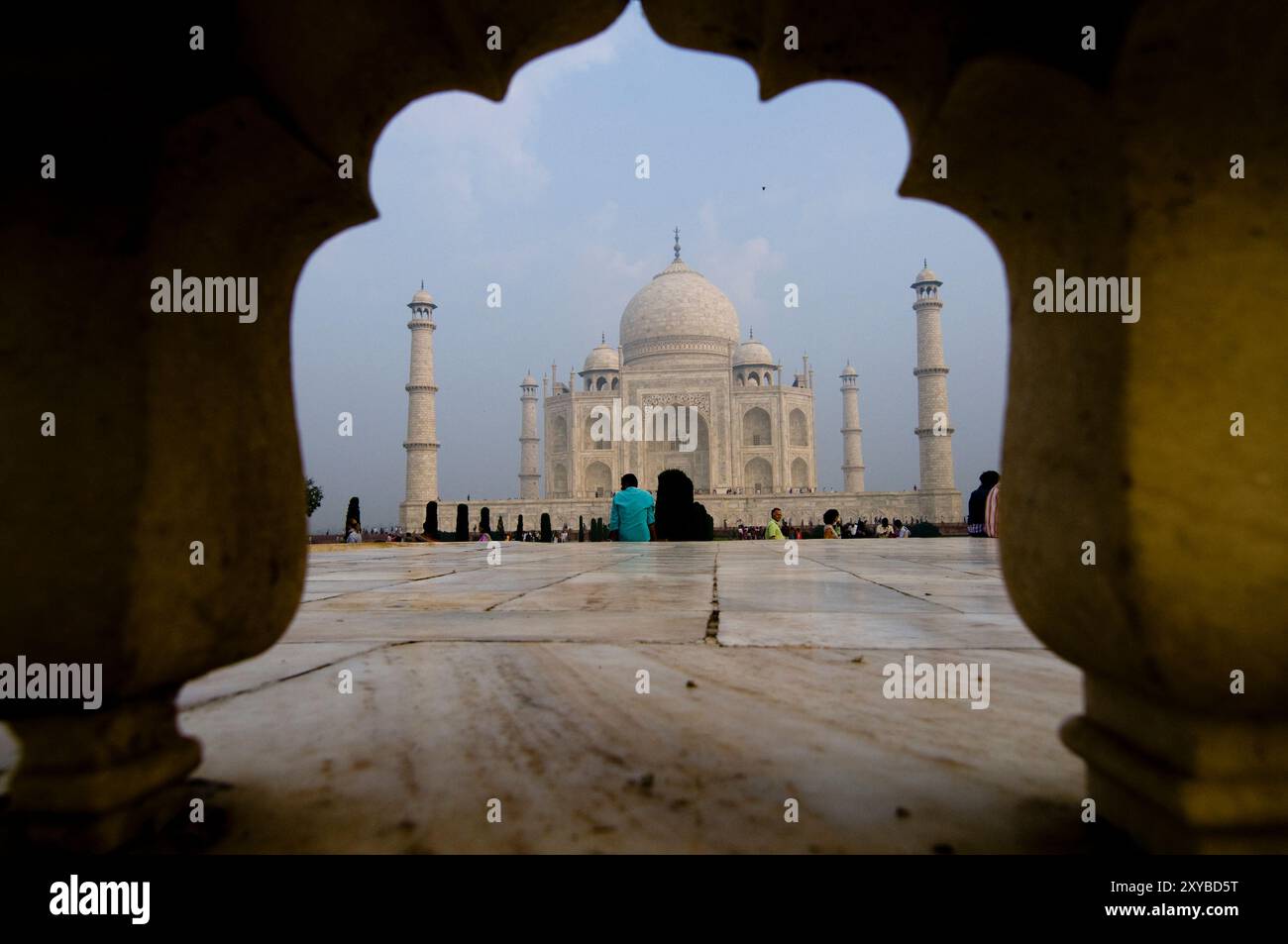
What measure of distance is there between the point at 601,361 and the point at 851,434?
366 inches

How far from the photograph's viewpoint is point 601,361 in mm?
28406

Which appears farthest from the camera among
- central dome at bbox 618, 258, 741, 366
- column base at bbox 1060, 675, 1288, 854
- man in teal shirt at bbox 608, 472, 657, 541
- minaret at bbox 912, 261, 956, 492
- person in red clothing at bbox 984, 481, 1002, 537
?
central dome at bbox 618, 258, 741, 366

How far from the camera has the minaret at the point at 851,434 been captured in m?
26.1

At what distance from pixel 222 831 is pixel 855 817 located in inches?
20.6

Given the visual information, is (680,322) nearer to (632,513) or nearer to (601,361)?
(601,361)

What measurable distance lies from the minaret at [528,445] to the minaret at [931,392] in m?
13.4
